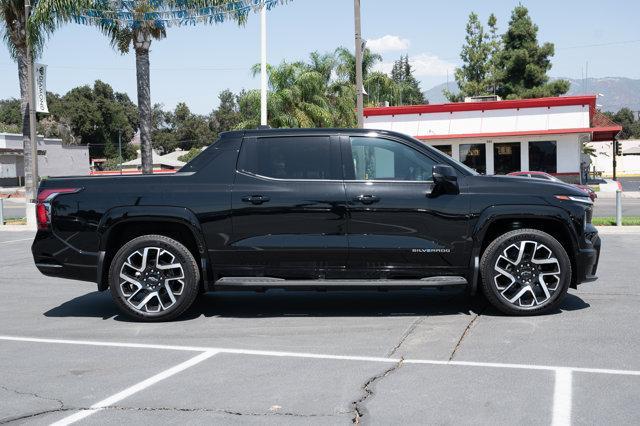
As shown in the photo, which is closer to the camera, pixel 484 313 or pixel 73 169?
pixel 484 313

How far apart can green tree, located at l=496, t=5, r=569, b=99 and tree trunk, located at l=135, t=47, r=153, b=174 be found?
37.1m

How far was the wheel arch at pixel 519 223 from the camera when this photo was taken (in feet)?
22.8

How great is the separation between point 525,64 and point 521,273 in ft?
166

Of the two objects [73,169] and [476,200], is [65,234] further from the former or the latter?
[73,169]

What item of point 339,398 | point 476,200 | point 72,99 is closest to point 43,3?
point 476,200

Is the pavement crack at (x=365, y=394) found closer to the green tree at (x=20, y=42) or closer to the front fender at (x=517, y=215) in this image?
the front fender at (x=517, y=215)

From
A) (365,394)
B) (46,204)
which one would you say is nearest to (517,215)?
(365,394)

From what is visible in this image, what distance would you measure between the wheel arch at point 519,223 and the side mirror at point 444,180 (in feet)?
1.29

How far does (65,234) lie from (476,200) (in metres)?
4.18

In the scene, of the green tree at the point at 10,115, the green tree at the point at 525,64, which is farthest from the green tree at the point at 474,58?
the green tree at the point at 10,115

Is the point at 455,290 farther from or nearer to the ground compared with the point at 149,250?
nearer to the ground

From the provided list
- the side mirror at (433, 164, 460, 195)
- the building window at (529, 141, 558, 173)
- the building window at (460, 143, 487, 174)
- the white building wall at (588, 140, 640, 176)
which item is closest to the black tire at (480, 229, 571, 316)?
the side mirror at (433, 164, 460, 195)

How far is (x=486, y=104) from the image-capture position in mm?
35750

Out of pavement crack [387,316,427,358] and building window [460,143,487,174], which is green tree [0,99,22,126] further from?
pavement crack [387,316,427,358]
